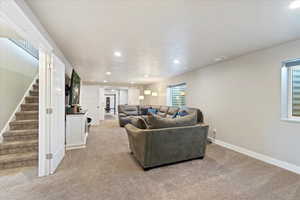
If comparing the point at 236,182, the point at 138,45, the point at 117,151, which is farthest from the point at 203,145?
the point at 138,45

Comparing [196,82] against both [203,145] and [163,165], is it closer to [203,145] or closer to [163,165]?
[203,145]

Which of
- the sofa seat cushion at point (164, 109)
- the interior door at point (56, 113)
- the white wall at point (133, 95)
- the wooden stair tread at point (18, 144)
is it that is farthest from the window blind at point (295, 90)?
the white wall at point (133, 95)

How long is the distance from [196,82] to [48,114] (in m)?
4.37

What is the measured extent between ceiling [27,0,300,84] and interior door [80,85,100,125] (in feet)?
15.3

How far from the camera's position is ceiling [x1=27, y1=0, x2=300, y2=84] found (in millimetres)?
1592

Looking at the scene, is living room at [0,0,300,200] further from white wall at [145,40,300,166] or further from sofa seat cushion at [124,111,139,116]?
sofa seat cushion at [124,111,139,116]

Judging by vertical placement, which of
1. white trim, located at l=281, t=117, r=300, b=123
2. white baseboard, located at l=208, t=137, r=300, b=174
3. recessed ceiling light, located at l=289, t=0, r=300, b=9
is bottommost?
white baseboard, located at l=208, t=137, r=300, b=174

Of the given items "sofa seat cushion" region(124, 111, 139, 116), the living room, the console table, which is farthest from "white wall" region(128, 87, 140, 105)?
the console table

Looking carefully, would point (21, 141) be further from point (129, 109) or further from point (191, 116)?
point (129, 109)

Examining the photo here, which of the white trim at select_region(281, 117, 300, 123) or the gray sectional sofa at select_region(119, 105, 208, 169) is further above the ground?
the white trim at select_region(281, 117, 300, 123)

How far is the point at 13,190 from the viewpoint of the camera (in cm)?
184

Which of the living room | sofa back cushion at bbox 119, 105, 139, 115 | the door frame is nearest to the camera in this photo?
the door frame

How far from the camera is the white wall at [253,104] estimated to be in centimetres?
256

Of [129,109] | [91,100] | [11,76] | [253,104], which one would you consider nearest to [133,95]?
[129,109]
